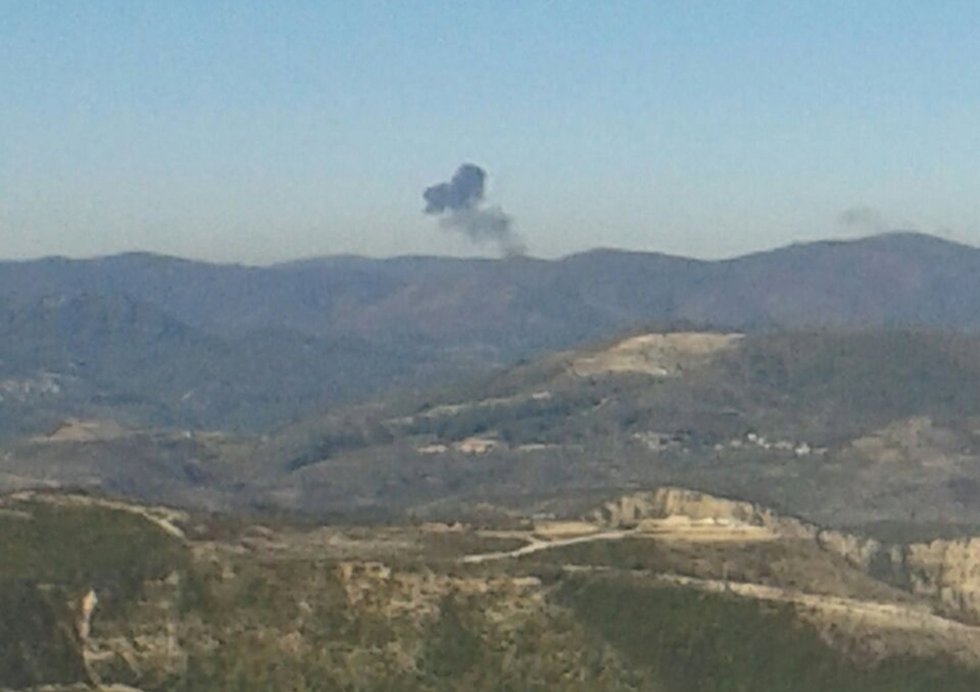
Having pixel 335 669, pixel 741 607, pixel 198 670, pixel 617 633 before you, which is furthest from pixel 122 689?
pixel 741 607

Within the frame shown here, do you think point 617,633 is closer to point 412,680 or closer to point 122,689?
point 412,680

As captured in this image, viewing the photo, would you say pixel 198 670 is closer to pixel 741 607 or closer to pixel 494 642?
pixel 494 642

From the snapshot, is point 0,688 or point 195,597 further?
point 195,597

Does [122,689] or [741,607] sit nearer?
[122,689]

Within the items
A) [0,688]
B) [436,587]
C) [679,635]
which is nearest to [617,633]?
[679,635]

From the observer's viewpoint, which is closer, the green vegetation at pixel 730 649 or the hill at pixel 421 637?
the hill at pixel 421 637

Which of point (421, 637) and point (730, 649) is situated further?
point (730, 649)

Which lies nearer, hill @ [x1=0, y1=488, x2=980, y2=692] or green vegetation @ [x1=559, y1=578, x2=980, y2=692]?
hill @ [x1=0, y1=488, x2=980, y2=692]

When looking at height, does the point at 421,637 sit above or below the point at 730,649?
above
